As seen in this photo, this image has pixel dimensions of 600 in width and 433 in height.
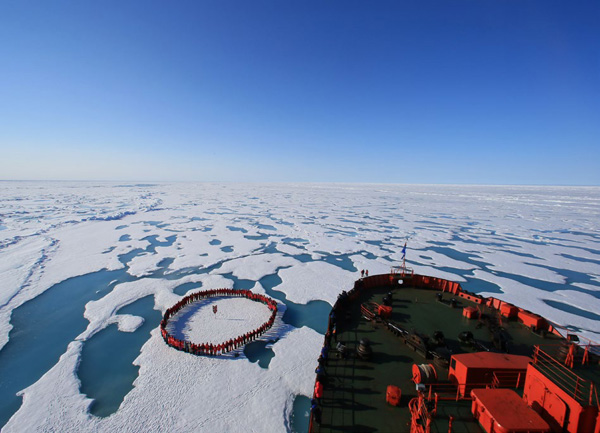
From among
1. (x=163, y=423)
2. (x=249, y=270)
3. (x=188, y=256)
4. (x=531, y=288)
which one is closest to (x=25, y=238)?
(x=188, y=256)

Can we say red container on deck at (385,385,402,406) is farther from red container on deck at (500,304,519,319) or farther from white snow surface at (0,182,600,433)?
red container on deck at (500,304,519,319)

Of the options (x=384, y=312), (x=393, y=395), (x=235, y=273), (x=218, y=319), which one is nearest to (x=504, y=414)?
(x=393, y=395)

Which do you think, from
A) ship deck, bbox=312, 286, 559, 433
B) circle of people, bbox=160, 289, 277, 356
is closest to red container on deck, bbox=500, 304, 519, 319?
ship deck, bbox=312, 286, 559, 433

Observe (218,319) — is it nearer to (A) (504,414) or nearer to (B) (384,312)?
(B) (384,312)

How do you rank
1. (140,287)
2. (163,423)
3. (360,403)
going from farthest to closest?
(140,287)
(163,423)
(360,403)

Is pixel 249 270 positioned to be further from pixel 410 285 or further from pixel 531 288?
pixel 531 288

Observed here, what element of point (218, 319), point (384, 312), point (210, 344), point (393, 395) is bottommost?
point (218, 319)
